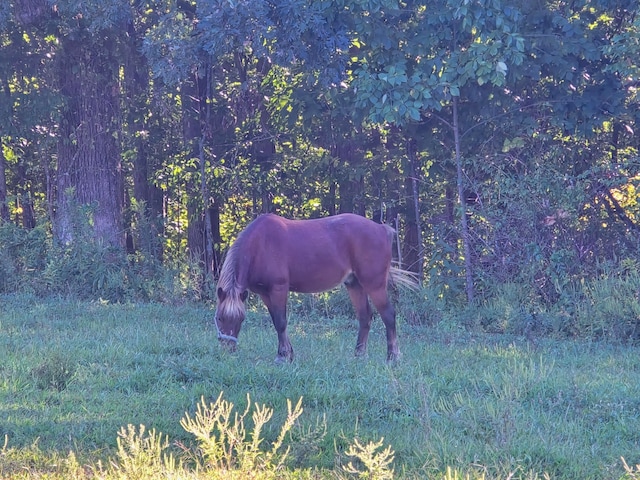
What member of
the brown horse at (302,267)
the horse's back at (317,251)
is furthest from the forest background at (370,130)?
the horse's back at (317,251)

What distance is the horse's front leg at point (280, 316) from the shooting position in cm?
843

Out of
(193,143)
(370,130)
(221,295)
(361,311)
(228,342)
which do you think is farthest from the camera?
(370,130)

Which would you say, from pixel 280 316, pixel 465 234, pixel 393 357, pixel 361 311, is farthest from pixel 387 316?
pixel 465 234

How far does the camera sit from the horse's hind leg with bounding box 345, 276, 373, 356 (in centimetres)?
928

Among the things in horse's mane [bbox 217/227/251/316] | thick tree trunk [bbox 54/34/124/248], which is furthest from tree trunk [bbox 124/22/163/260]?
horse's mane [bbox 217/227/251/316]

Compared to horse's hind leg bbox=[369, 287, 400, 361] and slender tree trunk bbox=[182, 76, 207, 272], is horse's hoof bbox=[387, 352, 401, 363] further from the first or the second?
slender tree trunk bbox=[182, 76, 207, 272]

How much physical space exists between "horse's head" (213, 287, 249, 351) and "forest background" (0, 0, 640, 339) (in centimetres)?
489

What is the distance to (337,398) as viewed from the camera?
21.3 ft

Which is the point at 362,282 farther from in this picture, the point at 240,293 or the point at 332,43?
the point at 332,43

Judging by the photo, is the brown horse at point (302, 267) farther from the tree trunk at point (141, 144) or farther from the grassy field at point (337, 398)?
the tree trunk at point (141, 144)

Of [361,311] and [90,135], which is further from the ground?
[90,135]

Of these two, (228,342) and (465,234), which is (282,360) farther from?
(465,234)

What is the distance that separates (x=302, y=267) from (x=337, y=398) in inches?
112

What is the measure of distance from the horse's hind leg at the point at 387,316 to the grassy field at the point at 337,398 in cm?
20
